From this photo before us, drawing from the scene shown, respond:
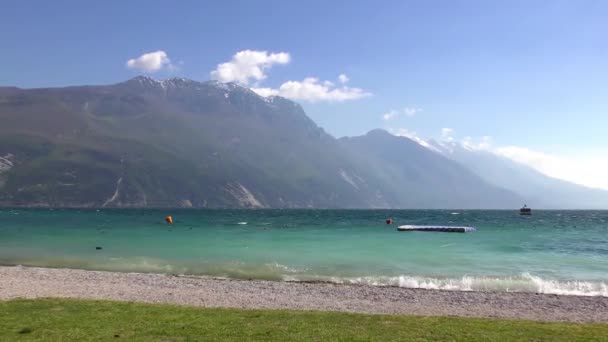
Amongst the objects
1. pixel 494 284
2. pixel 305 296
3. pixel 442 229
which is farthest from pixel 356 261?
pixel 442 229

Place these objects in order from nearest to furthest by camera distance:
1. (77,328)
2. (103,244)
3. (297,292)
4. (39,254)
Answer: (77,328) → (297,292) → (39,254) → (103,244)

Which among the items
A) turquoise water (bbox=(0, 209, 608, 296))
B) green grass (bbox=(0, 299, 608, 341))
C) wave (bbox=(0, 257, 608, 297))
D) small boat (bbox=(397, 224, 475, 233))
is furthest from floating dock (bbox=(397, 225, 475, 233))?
green grass (bbox=(0, 299, 608, 341))

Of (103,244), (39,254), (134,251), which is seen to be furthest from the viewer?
(103,244)

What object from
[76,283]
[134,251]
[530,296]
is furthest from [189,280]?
[134,251]

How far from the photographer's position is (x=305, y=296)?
88.9 feet

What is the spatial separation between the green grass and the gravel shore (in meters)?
3.84

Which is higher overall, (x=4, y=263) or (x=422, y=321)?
(x=422, y=321)

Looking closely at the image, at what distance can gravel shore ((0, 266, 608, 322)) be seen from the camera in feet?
77.7

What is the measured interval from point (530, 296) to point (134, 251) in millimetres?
39172

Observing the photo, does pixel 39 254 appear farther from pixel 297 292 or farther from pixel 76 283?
pixel 297 292

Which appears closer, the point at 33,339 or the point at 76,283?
the point at 33,339

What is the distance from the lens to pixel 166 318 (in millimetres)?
18422

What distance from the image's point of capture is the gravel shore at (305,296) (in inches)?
933

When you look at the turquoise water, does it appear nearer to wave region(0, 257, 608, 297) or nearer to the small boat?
wave region(0, 257, 608, 297)
